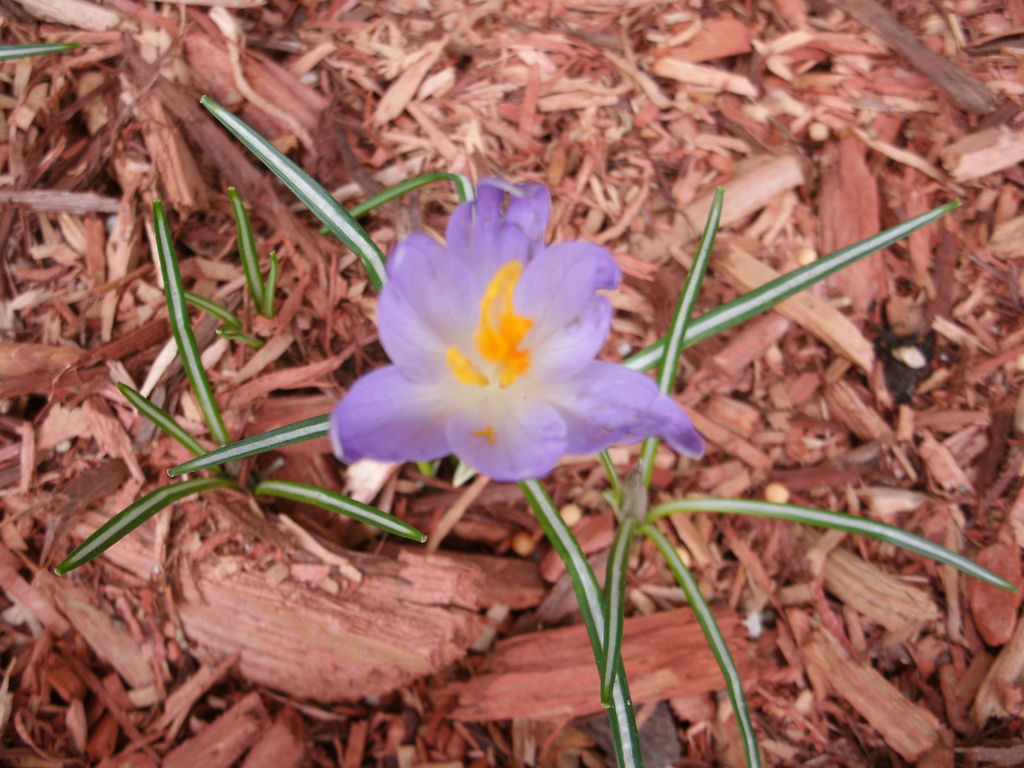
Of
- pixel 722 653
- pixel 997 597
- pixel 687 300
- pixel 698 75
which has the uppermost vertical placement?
pixel 698 75

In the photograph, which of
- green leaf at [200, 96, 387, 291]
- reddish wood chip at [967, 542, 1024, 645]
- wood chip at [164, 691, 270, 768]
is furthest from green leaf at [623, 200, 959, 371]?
wood chip at [164, 691, 270, 768]

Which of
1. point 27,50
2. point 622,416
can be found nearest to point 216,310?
point 27,50

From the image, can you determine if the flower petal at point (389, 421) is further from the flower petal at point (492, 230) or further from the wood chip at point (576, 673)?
the wood chip at point (576, 673)

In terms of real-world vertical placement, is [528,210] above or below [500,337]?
above

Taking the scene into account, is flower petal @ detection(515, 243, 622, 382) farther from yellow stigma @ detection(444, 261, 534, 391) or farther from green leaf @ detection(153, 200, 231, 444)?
green leaf @ detection(153, 200, 231, 444)

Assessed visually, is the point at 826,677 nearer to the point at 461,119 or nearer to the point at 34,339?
the point at 461,119

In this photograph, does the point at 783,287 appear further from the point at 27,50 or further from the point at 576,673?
the point at 27,50
